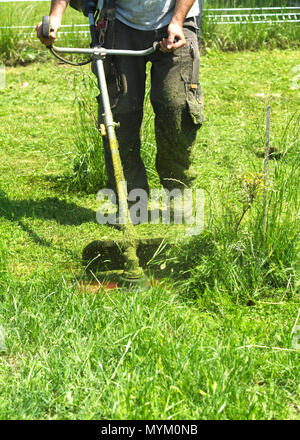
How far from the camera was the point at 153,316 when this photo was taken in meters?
2.79

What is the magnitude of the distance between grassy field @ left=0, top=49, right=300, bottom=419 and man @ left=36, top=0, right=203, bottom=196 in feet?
1.71

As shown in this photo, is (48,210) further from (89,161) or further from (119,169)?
(119,169)

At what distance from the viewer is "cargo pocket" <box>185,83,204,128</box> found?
12.4 feet

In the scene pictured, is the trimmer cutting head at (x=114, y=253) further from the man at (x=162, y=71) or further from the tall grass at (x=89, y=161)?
the tall grass at (x=89, y=161)

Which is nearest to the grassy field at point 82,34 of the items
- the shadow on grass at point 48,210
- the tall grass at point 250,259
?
the shadow on grass at point 48,210

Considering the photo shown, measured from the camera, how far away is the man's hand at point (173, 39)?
3.52 metres

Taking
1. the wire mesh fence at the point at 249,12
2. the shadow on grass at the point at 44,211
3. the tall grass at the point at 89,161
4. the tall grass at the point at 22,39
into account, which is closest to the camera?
the shadow on grass at the point at 44,211

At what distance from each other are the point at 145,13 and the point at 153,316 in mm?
1788

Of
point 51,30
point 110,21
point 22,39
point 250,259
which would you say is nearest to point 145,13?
point 110,21

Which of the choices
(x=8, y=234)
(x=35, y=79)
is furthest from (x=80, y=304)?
(x=35, y=79)

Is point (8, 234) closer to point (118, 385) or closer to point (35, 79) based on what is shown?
point (118, 385)

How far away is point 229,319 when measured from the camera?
9.83 ft

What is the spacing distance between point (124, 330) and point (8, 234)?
1.68 metres

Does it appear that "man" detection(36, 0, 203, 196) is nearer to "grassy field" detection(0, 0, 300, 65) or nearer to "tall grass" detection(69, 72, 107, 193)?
"tall grass" detection(69, 72, 107, 193)
